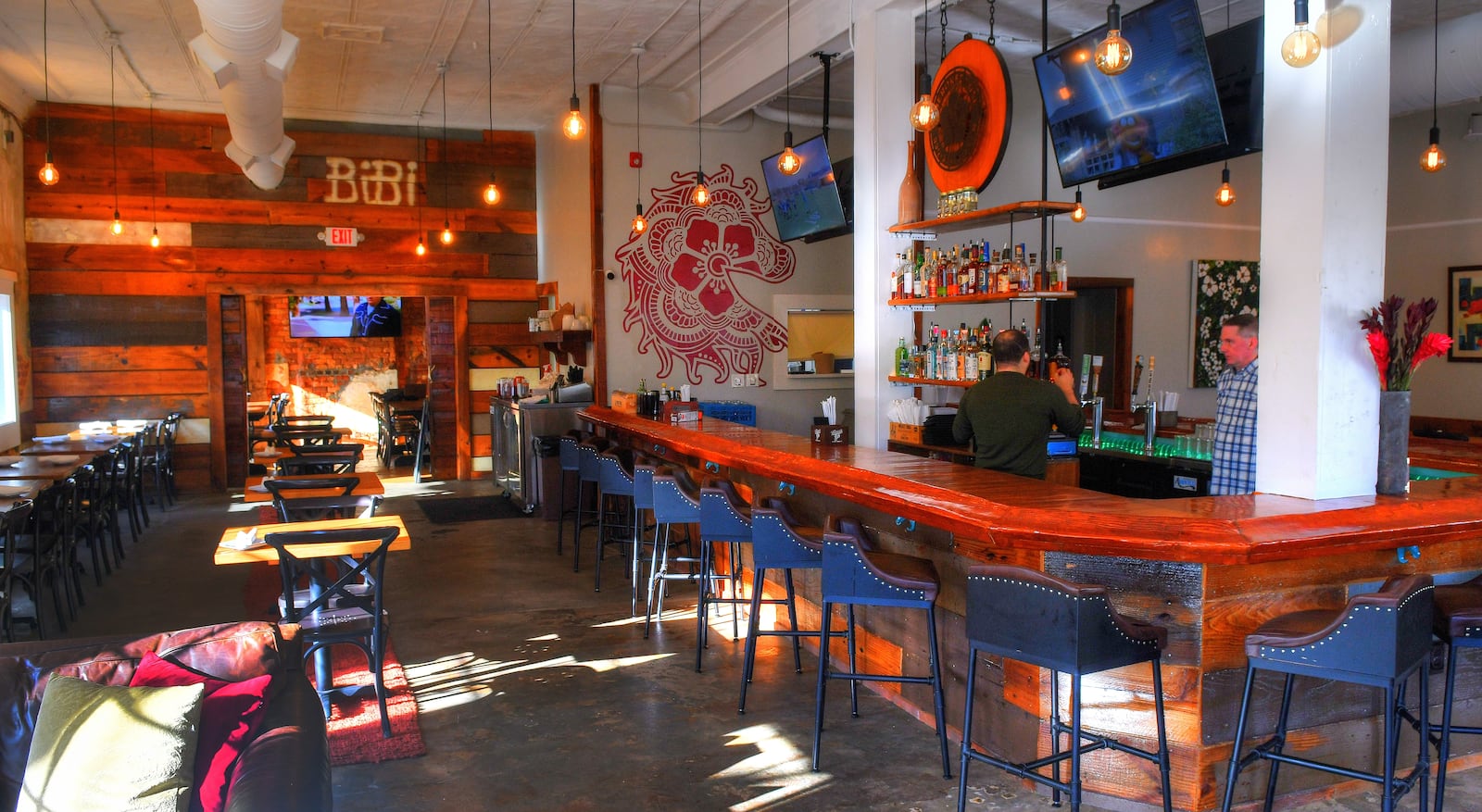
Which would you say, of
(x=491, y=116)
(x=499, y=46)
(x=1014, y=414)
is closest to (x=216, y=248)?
(x=491, y=116)

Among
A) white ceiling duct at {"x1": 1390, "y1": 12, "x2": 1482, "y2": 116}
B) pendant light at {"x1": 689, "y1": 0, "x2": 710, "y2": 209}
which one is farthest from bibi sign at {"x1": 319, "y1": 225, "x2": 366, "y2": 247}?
white ceiling duct at {"x1": 1390, "y1": 12, "x2": 1482, "y2": 116}

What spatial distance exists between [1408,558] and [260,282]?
10.3 meters

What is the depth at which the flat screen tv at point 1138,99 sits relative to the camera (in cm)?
495

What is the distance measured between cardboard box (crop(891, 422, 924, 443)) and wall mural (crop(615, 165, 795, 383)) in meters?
3.74

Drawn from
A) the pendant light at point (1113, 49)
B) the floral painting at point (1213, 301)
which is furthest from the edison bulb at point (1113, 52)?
the floral painting at point (1213, 301)

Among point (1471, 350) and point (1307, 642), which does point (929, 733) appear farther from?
point (1471, 350)

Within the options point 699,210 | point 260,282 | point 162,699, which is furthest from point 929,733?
point 260,282

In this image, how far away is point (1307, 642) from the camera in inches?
115

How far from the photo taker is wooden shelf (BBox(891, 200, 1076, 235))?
206 inches

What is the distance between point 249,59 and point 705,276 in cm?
475

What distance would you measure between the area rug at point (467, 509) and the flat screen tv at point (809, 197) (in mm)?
3472

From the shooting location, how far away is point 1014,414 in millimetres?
4625

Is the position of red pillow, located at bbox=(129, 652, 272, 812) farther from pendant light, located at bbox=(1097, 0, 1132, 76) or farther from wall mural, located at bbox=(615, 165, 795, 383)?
wall mural, located at bbox=(615, 165, 795, 383)

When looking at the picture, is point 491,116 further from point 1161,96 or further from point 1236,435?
point 1236,435
